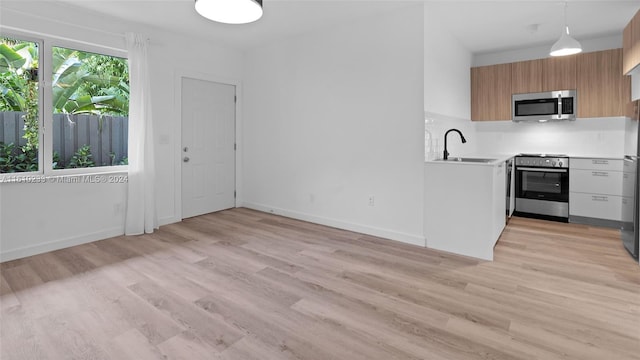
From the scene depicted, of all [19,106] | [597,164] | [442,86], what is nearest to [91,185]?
[19,106]

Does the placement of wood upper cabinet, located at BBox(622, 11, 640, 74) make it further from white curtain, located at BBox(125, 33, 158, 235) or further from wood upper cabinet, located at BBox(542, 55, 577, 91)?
white curtain, located at BBox(125, 33, 158, 235)

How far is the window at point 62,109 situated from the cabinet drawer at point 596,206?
20.2 ft

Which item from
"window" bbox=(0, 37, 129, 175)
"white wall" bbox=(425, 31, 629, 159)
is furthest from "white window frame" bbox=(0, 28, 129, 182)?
"white wall" bbox=(425, 31, 629, 159)

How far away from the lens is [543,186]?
489 centimetres

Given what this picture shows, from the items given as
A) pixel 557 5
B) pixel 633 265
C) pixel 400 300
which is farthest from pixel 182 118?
pixel 633 265

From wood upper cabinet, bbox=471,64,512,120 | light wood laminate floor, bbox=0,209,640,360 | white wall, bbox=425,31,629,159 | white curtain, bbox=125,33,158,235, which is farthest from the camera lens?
wood upper cabinet, bbox=471,64,512,120

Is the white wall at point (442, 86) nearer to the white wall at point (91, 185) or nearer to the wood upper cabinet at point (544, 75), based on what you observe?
the wood upper cabinet at point (544, 75)

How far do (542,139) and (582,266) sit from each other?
2.93m

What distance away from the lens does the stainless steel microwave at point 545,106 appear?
4.83 metres

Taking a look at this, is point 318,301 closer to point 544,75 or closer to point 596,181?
point 596,181

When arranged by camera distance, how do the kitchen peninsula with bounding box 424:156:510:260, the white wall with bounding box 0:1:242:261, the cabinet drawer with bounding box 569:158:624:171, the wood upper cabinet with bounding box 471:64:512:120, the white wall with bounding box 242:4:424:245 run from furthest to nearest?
the wood upper cabinet with bounding box 471:64:512:120 < the cabinet drawer with bounding box 569:158:624:171 < the white wall with bounding box 242:4:424:245 < the white wall with bounding box 0:1:242:261 < the kitchen peninsula with bounding box 424:156:510:260

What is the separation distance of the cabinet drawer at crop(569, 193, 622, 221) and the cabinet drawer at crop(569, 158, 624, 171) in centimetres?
38

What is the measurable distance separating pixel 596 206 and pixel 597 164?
0.57 metres

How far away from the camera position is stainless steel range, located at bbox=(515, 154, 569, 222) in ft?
15.5
